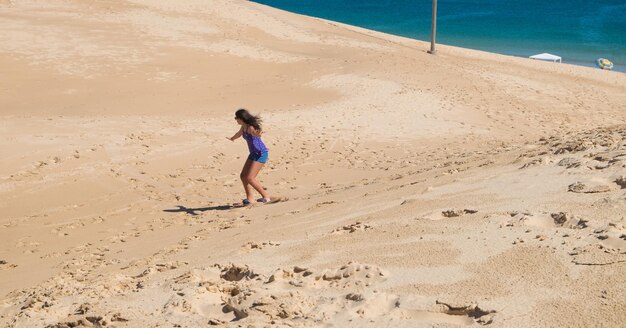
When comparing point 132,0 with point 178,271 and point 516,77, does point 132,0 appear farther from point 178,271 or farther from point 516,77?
point 178,271

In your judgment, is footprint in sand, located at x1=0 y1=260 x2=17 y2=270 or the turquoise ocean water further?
the turquoise ocean water

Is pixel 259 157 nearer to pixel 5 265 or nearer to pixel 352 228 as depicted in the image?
pixel 5 265

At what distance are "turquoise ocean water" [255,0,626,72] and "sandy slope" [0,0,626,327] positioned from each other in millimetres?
20517

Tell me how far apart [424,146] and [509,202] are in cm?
738

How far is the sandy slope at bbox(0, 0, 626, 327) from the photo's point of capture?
4.43 metres

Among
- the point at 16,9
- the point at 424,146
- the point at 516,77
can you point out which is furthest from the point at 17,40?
the point at 516,77

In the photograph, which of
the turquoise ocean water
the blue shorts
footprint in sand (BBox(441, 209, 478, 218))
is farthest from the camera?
the turquoise ocean water

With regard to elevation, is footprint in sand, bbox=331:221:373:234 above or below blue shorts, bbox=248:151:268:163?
below

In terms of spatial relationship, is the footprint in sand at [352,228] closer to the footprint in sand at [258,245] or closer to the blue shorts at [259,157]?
the footprint in sand at [258,245]

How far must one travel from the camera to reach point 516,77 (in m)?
20.2

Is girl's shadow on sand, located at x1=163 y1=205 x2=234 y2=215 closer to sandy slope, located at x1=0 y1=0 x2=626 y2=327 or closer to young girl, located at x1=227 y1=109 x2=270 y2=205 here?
sandy slope, located at x1=0 y1=0 x2=626 y2=327

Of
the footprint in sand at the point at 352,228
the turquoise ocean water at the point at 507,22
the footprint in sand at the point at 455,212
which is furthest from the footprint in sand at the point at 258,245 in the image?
the turquoise ocean water at the point at 507,22

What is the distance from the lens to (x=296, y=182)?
420 inches

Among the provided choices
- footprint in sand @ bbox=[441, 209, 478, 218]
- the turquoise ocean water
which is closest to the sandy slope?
footprint in sand @ bbox=[441, 209, 478, 218]
